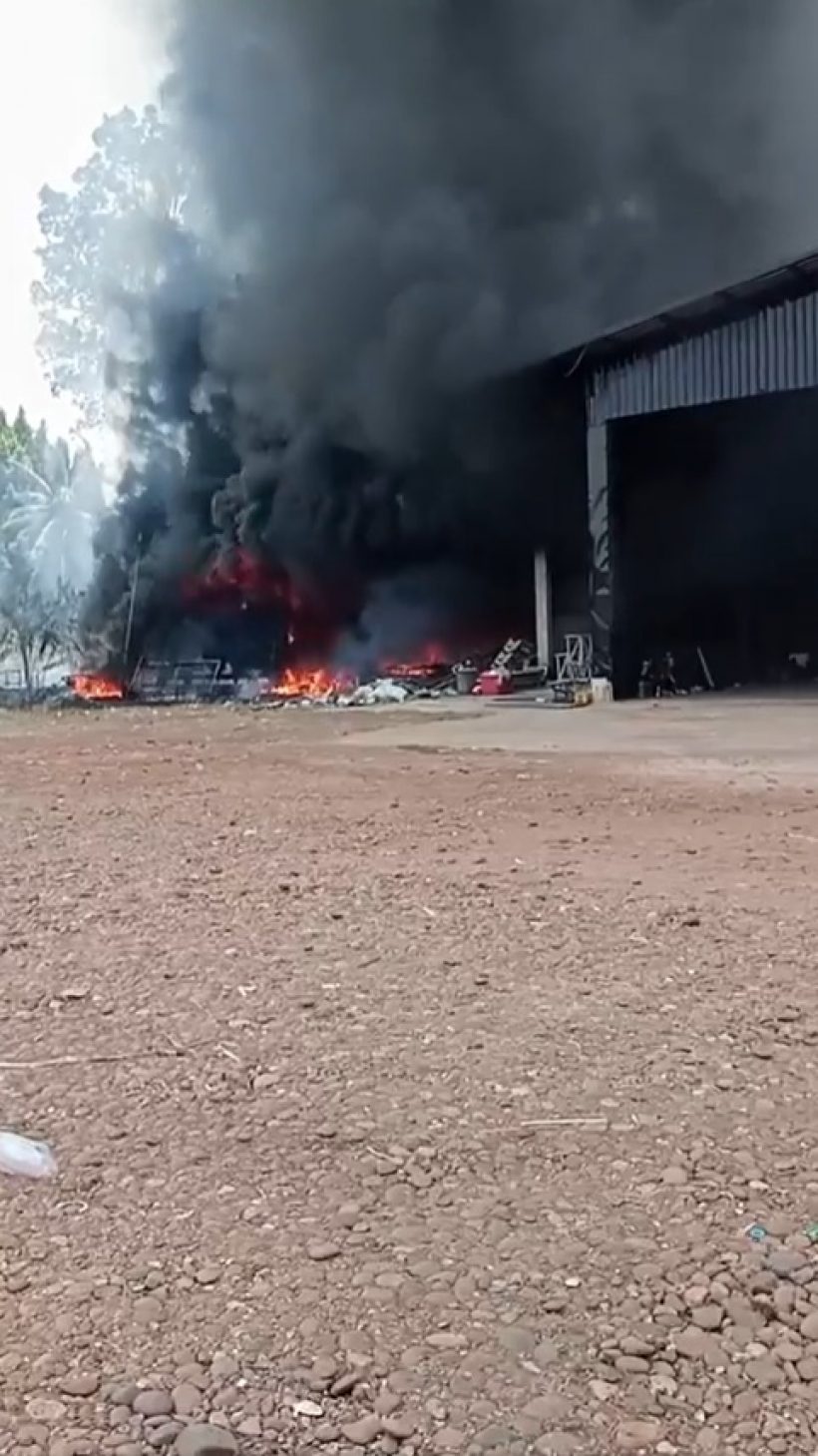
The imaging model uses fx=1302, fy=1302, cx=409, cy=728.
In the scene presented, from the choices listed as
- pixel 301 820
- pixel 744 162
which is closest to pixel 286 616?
pixel 744 162

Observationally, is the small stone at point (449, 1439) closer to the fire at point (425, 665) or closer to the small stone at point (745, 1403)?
the small stone at point (745, 1403)

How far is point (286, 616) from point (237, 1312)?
776 inches

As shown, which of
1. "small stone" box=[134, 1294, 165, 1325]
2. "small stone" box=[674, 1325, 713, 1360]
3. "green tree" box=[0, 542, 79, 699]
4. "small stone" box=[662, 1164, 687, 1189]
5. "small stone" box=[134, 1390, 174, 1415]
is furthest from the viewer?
"green tree" box=[0, 542, 79, 699]

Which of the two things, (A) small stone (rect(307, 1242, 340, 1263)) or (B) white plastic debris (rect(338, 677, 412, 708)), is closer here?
(A) small stone (rect(307, 1242, 340, 1263))

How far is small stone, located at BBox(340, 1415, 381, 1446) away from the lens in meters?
1.74

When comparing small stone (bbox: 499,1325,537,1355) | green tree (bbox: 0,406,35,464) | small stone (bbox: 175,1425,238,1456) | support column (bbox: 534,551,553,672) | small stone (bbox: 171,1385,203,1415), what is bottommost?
small stone (bbox: 175,1425,238,1456)

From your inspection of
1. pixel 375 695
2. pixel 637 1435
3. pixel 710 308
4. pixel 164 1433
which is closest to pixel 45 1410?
pixel 164 1433

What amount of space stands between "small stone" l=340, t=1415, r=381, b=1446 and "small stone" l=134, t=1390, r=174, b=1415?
0.25 m

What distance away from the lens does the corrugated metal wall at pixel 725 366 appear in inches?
582

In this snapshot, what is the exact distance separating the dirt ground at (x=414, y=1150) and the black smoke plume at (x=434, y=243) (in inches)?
563

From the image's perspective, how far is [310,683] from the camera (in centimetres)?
A: 1978

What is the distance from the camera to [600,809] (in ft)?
23.2

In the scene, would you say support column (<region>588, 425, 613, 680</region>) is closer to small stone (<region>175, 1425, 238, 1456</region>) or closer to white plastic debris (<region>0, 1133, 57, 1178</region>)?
white plastic debris (<region>0, 1133, 57, 1178</region>)

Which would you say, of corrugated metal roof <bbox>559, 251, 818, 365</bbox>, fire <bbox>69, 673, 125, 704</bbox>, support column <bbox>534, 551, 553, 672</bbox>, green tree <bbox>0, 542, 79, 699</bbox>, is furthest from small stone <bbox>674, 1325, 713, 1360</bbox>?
fire <bbox>69, 673, 125, 704</bbox>
